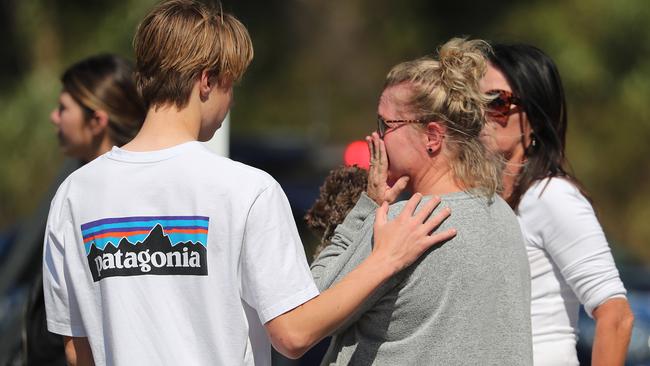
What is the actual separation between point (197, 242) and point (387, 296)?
0.47m

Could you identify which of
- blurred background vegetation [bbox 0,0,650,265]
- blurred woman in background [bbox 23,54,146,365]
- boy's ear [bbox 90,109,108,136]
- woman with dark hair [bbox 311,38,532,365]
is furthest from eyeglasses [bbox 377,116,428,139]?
blurred background vegetation [bbox 0,0,650,265]

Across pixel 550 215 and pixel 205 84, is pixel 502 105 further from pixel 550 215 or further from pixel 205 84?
pixel 205 84

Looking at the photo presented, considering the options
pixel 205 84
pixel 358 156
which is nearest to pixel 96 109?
pixel 358 156

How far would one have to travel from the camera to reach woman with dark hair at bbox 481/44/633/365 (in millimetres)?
2744

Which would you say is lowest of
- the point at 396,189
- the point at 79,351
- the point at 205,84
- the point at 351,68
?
the point at 351,68

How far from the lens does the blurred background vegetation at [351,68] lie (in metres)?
10.6

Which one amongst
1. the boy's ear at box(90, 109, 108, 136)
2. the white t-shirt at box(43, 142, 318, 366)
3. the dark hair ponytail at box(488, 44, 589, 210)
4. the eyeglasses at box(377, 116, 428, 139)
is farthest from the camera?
the boy's ear at box(90, 109, 108, 136)

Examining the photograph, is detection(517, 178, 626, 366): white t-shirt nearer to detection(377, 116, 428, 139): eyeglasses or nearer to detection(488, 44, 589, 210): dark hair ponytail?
detection(488, 44, 589, 210): dark hair ponytail

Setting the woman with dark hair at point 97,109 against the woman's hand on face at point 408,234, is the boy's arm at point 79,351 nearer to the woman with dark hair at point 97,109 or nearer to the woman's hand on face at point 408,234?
the woman's hand on face at point 408,234

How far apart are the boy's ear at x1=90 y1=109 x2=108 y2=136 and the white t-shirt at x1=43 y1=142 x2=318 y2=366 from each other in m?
1.21

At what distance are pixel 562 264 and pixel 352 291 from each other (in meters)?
0.84

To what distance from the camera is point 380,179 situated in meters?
2.46

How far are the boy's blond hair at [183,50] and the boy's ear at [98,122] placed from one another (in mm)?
1130

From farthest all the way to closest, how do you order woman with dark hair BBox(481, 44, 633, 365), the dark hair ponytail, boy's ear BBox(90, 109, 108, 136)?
boy's ear BBox(90, 109, 108, 136) → the dark hair ponytail → woman with dark hair BBox(481, 44, 633, 365)
